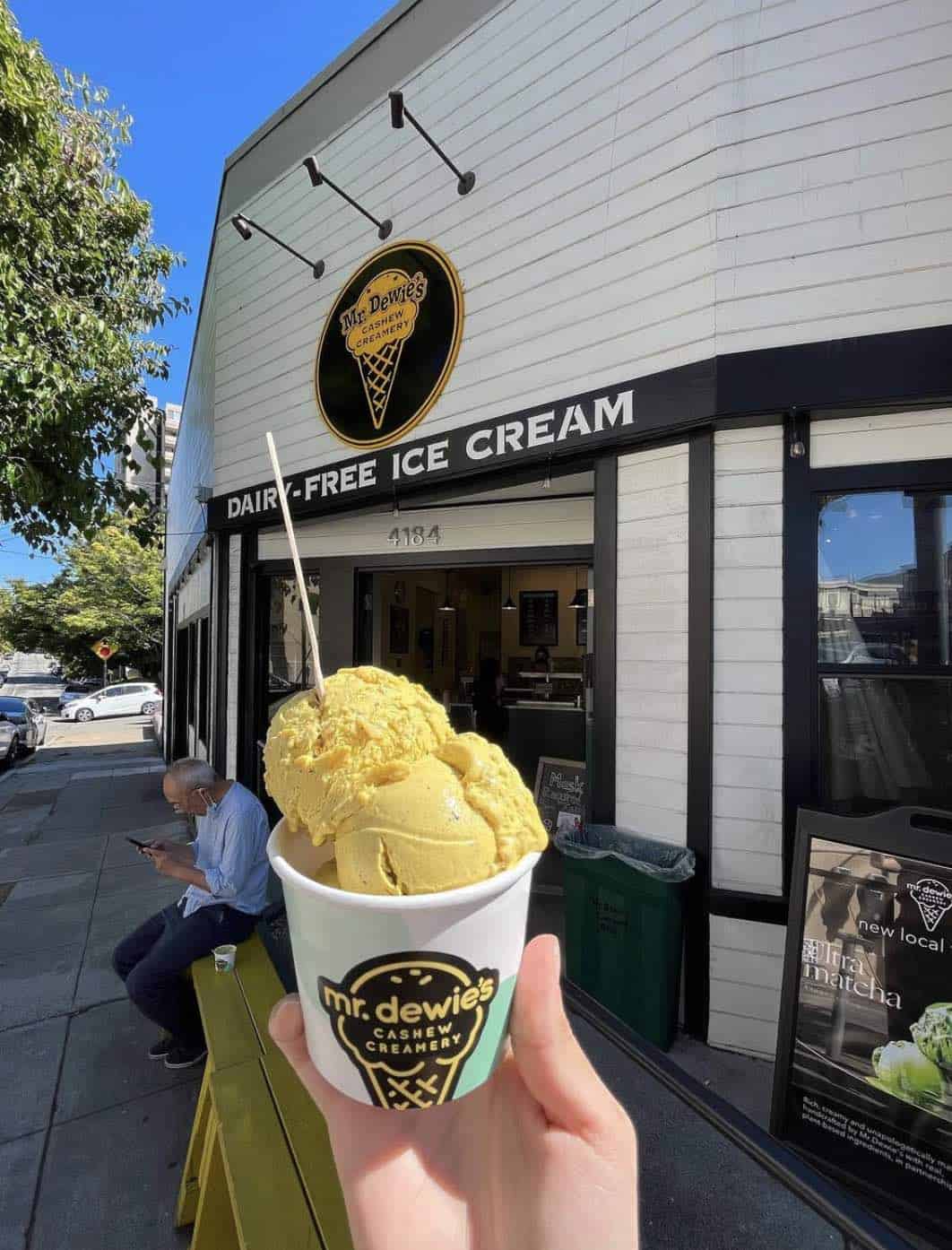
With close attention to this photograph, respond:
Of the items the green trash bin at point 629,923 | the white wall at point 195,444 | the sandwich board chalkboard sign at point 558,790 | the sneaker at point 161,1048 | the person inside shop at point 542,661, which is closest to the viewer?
the green trash bin at point 629,923

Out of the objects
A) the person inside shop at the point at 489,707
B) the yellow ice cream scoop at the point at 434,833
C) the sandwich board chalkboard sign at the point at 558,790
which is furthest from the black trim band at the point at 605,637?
the person inside shop at the point at 489,707

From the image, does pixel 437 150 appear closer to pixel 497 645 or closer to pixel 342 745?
pixel 342 745

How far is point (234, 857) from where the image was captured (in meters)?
3.02

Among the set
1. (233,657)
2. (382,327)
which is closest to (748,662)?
(382,327)

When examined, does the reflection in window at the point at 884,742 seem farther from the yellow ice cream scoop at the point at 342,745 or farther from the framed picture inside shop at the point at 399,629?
the framed picture inside shop at the point at 399,629

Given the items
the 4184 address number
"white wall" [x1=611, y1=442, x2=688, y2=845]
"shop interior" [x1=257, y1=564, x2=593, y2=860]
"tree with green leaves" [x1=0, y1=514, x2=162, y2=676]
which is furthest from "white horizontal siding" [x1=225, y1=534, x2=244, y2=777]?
"tree with green leaves" [x1=0, y1=514, x2=162, y2=676]

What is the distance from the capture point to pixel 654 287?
342 cm

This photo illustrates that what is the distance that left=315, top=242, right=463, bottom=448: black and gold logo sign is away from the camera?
451 centimetres

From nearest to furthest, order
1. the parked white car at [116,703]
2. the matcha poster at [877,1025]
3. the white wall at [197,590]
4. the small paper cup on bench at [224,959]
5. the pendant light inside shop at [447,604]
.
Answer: the matcha poster at [877,1025] < the small paper cup on bench at [224,959] < the white wall at [197,590] < the pendant light inside shop at [447,604] < the parked white car at [116,703]

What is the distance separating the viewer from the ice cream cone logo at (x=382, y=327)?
473 cm

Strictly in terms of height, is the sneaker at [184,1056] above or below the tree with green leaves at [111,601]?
below

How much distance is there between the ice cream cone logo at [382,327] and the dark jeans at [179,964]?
139 inches

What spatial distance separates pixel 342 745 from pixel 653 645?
266cm

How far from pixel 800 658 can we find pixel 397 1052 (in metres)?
2.73
